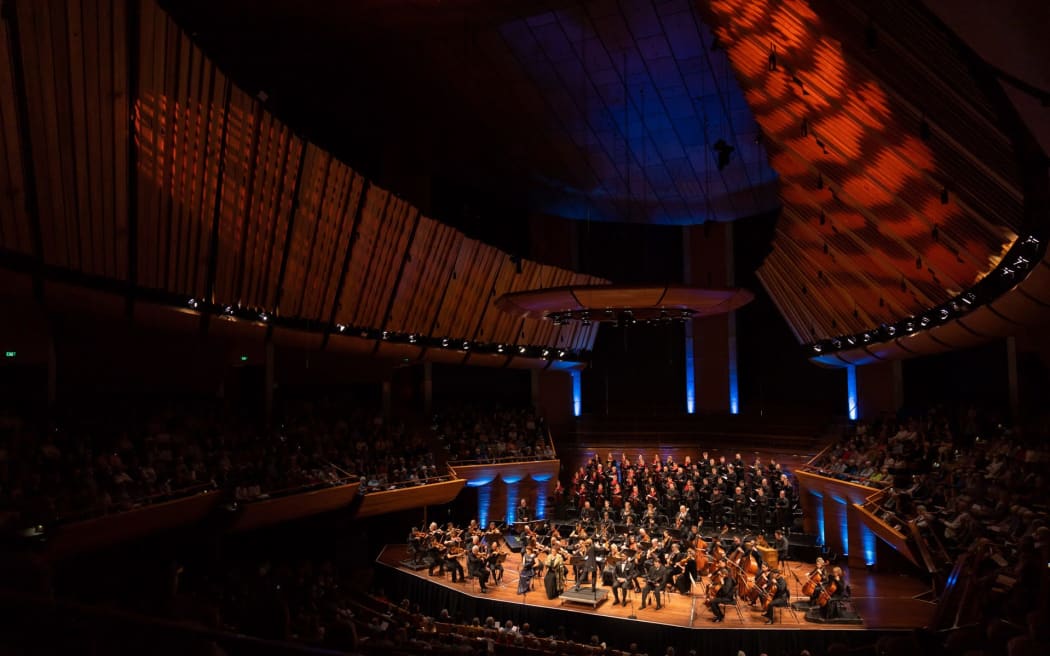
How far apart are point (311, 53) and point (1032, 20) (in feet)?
35.4

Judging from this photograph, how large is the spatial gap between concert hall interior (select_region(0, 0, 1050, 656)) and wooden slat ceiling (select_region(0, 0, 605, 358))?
5cm

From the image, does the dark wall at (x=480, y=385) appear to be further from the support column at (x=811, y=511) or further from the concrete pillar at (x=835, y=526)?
the concrete pillar at (x=835, y=526)

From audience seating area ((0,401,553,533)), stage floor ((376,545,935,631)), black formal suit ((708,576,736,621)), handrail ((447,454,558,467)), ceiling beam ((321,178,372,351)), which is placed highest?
ceiling beam ((321,178,372,351))

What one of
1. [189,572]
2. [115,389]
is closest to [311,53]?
[115,389]

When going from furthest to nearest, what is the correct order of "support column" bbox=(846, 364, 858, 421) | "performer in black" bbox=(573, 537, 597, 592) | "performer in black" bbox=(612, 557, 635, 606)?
"support column" bbox=(846, 364, 858, 421), "performer in black" bbox=(573, 537, 597, 592), "performer in black" bbox=(612, 557, 635, 606)

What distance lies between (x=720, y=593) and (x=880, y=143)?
22.1 ft

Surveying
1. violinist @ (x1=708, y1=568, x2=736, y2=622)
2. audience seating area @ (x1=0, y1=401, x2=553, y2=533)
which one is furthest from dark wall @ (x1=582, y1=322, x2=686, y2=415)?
violinist @ (x1=708, y1=568, x2=736, y2=622)

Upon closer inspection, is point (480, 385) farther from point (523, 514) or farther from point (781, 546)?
point (781, 546)

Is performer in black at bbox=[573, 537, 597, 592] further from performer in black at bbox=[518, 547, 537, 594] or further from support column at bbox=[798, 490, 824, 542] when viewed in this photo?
support column at bbox=[798, 490, 824, 542]

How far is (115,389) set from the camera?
488 inches

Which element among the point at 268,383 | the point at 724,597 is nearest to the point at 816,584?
the point at 724,597

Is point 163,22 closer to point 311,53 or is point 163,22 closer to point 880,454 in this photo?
point 311,53

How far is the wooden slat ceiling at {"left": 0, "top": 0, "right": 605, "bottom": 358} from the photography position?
23.4 feet

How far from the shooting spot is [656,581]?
457 inches
